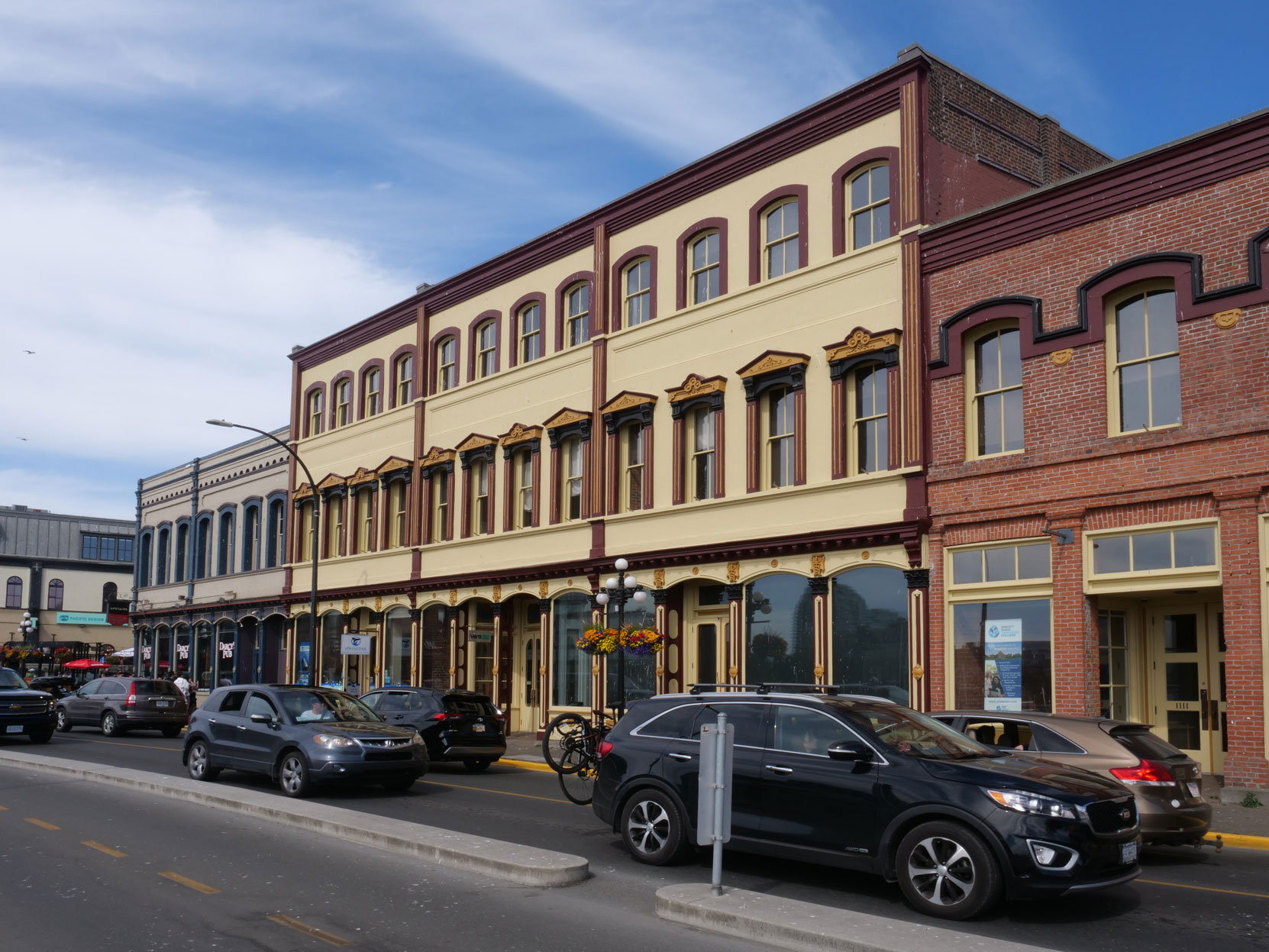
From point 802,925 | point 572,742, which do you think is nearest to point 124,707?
point 572,742

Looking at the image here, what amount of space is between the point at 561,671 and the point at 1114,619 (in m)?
13.3

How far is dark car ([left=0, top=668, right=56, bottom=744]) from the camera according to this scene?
25.3m

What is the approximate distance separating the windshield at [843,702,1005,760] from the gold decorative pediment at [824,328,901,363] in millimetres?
11368

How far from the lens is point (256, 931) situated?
8.30 meters

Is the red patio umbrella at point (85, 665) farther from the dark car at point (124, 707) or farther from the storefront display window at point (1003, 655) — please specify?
the storefront display window at point (1003, 655)

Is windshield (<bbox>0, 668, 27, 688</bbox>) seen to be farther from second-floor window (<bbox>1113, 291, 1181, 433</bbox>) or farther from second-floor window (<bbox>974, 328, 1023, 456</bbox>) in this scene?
second-floor window (<bbox>1113, 291, 1181, 433</bbox>)

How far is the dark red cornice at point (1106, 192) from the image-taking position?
1711 centimetres

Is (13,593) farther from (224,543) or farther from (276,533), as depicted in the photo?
(276,533)

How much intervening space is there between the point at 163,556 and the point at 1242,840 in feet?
145

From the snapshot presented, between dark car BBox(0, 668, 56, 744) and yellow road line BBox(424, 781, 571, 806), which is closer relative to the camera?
yellow road line BBox(424, 781, 571, 806)

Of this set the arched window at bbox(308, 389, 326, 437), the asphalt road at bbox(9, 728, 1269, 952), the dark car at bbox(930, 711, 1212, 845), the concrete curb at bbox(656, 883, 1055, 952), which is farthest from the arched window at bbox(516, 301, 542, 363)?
the concrete curb at bbox(656, 883, 1055, 952)

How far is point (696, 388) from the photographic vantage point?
25016 mm

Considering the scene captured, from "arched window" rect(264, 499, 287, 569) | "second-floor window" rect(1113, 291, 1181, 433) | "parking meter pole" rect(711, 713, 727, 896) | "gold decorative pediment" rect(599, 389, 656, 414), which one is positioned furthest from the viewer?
"arched window" rect(264, 499, 287, 569)

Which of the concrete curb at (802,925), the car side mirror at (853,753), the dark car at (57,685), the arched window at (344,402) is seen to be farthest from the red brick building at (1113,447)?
the dark car at (57,685)
